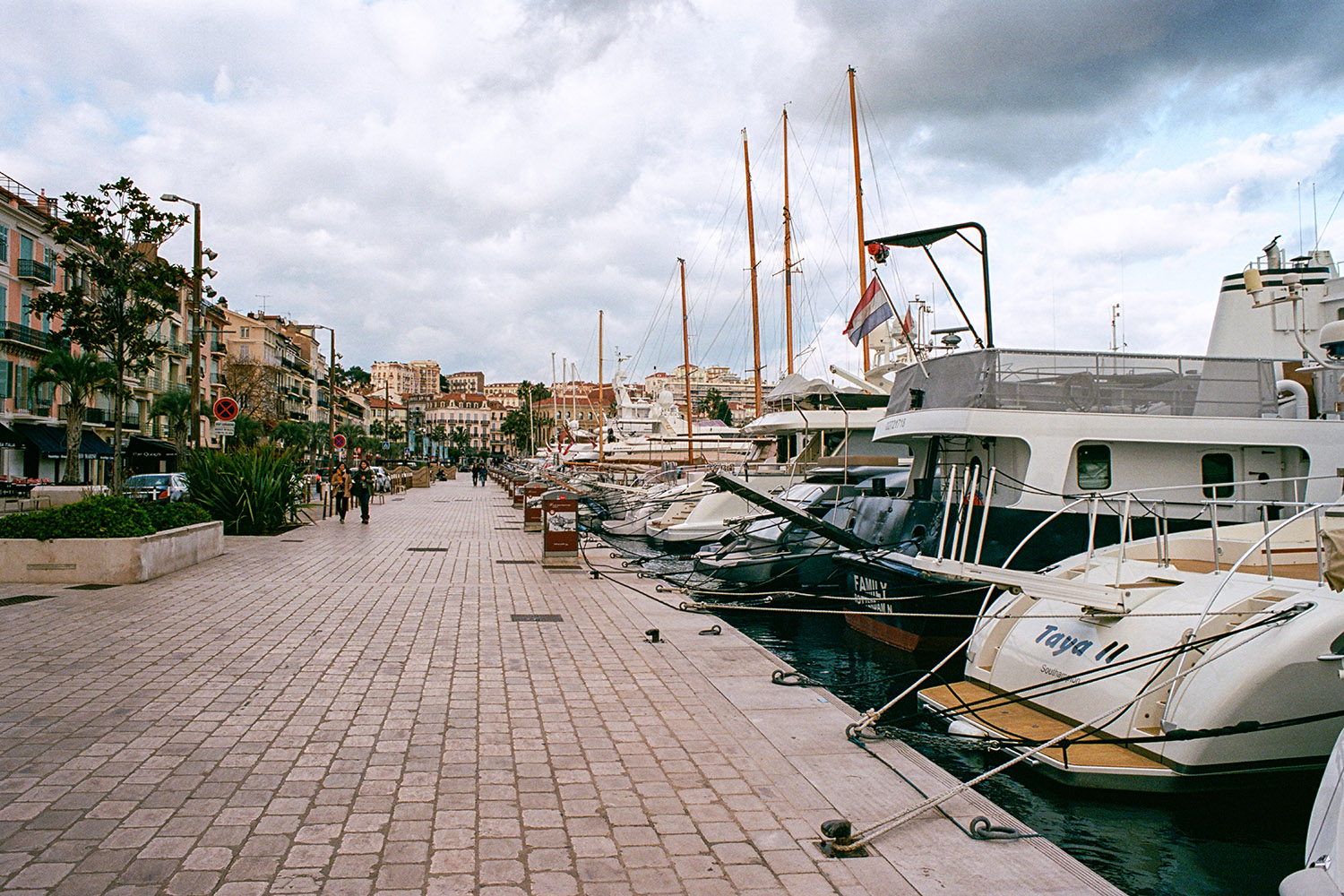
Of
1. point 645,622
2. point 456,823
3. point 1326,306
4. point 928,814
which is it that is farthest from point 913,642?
point 1326,306

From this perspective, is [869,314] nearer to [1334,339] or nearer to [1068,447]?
[1068,447]

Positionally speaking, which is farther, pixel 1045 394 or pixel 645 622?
pixel 1045 394

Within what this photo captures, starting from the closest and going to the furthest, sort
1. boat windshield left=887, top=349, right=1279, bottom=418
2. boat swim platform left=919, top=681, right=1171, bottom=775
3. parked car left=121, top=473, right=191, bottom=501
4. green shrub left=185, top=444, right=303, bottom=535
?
boat swim platform left=919, top=681, right=1171, bottom=775 → boat windshield left=887, top=349, right=1279, bottom=418 → green shrub left=185, top=444, right=303, bottom=535 → parked car left=121, top=473, right=191, bottom=501

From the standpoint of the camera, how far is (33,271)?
42656 millimetres

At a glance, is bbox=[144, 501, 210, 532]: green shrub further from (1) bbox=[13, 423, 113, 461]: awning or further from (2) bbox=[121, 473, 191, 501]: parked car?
(1) bbox=[13, 423, 113, 461]: awning

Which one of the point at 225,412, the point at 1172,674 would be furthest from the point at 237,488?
the point at 1172,674

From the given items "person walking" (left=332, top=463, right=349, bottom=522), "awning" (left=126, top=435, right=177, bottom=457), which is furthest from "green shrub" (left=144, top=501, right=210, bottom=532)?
"awning" (left=126, top=435, right=177, bottom=457)

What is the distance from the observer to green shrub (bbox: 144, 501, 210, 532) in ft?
45.4

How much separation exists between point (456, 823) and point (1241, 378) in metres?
12.4

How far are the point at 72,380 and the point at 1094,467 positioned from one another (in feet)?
151

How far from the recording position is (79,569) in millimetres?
11961

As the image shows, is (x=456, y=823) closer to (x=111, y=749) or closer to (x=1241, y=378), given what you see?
(x=111, y=749)

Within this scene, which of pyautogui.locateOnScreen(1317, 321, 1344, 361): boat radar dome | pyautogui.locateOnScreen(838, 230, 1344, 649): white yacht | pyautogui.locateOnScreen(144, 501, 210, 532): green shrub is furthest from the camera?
pyautogui.locateOnScreen(144, 501, 210, 532): green shrub

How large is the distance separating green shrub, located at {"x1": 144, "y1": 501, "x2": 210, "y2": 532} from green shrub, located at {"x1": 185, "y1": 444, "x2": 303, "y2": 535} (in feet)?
16.4
